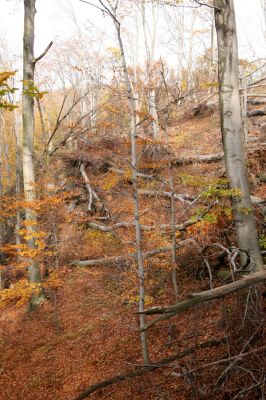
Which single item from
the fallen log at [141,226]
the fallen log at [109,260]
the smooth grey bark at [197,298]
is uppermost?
the fallen log at [141,226]

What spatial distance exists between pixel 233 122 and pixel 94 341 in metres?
6.13

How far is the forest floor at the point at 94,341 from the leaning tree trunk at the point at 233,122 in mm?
1392

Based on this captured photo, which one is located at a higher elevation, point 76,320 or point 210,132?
point 210,132

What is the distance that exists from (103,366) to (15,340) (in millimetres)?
3397

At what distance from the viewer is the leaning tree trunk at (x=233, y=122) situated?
5.04 metres

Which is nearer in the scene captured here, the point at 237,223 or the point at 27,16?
the point at 237,223

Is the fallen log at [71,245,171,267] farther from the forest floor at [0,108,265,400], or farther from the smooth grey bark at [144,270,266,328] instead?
the smooth grey bark at [144,270,266,328]

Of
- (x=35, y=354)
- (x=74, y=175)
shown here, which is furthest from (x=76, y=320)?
(x=74, y=175)

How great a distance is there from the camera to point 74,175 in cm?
1670

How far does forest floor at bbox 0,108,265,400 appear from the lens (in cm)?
520

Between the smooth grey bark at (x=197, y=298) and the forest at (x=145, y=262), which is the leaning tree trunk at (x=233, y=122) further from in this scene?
the smooth grey bark at (x=197, y=298)

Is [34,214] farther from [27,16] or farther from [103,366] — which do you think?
[27,16]

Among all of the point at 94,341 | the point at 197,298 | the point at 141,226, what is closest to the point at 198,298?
the point at 197,298

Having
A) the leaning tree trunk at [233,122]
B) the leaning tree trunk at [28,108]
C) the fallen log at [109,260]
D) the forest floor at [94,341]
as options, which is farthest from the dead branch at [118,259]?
the leaning tree trunk at [233,122]
